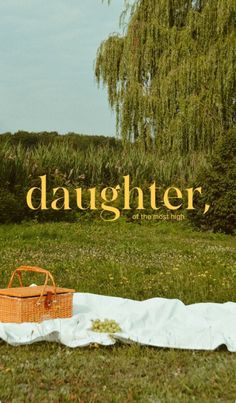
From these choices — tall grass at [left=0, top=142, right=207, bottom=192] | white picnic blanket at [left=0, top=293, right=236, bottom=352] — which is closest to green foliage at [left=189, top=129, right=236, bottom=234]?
tall grass at [left=0, top=142, right=207, bottom=192]

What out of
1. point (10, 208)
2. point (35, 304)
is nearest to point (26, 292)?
point (35, 304)

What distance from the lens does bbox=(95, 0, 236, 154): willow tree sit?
20844 millimetres

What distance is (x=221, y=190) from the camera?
49.7 ft

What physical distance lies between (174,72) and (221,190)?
23.1 ft

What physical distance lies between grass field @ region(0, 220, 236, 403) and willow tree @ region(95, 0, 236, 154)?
239 inches

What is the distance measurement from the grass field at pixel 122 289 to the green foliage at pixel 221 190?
55cm

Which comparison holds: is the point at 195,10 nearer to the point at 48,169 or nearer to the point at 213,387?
the point at 48,169

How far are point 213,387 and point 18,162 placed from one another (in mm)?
12568

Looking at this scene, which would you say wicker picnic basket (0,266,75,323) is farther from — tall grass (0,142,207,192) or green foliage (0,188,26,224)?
tall grass (0,142,207,192)

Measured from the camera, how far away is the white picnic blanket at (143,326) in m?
5.06

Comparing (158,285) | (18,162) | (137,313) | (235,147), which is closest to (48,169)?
(18,162)

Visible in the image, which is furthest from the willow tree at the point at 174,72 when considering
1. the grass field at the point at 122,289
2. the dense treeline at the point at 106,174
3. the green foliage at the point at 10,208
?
the green foliage at the point at 10,208

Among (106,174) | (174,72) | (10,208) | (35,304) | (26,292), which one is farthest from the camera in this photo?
(174,72)

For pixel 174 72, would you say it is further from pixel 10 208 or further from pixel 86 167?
pixel 10 208
